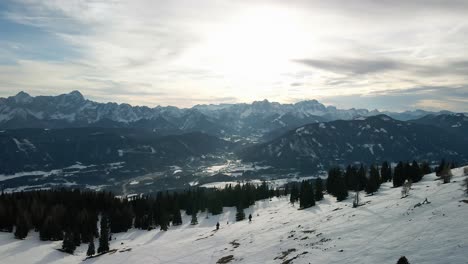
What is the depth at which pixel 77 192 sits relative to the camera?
178 metres

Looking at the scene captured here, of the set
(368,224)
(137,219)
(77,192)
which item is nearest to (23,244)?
(137,219)

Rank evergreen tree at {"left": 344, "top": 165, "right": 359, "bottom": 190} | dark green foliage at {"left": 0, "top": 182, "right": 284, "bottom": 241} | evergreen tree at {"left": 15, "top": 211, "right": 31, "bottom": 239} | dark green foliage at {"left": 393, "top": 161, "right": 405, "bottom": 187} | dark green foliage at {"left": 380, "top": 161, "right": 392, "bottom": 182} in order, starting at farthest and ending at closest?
dark green foliage at {"left": 380, "top": 161, "right": 392, "bottom": 182} < evergreen tree at {"left": 344, "top": 165, "right": 359, "bottom": 190} < dark green foliage at {"left": 0, "top": 182, "right": 284, "bottom": 241} < evergreen tree at {"left": 15, "top": 211, "right": 31, "bottom": 239} < dark green foliage at {"left": 393, "top": 161, "right": 405, "bottom": 187}

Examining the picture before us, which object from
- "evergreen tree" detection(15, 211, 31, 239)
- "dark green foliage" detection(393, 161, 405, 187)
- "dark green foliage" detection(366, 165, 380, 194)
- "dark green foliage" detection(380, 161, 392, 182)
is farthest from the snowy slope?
"dark green foliage" detection(380, 161, 392, 182)

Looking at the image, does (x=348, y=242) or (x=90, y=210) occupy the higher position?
(x=348, y=242)

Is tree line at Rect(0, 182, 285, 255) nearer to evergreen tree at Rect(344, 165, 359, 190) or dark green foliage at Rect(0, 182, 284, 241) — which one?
dark green foliage at Rect(0, 182, 284, 241)

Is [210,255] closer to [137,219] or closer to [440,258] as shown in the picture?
[440,258]

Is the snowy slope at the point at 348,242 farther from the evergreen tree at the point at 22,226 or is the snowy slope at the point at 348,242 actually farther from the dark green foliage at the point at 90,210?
the dark green foliage at the point at 90,210

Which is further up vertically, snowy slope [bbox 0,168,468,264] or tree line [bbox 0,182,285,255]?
snowy slope [bbox 0,168,468,264]

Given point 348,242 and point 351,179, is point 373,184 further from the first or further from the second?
point 348,242

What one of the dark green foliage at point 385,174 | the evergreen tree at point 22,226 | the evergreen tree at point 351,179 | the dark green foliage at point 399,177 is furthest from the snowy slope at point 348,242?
the dark green foliage at point 385,174

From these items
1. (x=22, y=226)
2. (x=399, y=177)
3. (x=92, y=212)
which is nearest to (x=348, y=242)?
(x=399, y=177)

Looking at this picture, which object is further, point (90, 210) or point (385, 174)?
point (90, 210)

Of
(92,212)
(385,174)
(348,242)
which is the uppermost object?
(348,242)

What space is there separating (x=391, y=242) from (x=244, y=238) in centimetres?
4343
